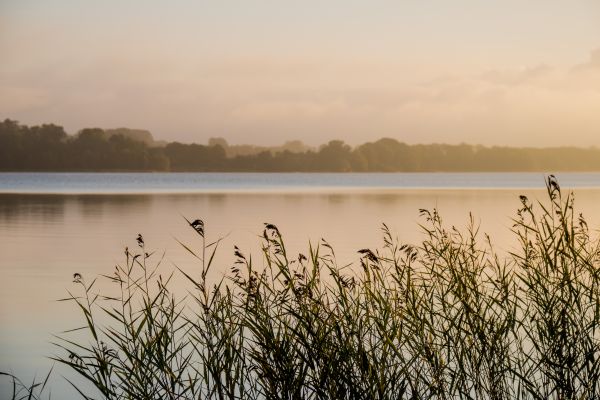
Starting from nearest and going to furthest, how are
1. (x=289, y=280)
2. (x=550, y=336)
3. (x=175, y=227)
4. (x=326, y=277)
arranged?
(x=289, y=280) → (x=550, y=336) → (x=326, y=277) → (x=175, y=227)

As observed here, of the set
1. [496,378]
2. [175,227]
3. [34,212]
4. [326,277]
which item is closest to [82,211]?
[34,212]

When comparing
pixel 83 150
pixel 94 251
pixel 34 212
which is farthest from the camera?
pixel 83 150

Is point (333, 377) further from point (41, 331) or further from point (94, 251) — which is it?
point (94, 251)

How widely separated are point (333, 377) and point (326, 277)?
12.2 metres

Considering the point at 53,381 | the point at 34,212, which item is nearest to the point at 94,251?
the point at 53,381

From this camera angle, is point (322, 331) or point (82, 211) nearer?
point (322, 331)

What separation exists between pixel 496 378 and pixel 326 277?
1131cm

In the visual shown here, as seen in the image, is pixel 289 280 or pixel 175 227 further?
pixel 175 227

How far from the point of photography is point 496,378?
6.98 meters

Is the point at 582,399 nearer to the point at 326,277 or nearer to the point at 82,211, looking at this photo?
the point at 326,277

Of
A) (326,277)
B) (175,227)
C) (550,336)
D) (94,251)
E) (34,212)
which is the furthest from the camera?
(34,212)

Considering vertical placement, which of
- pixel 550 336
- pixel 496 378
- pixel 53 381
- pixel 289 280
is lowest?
pixel 53 381

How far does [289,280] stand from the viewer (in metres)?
5.96

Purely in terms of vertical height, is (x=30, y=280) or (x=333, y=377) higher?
(x=333, y=377)
